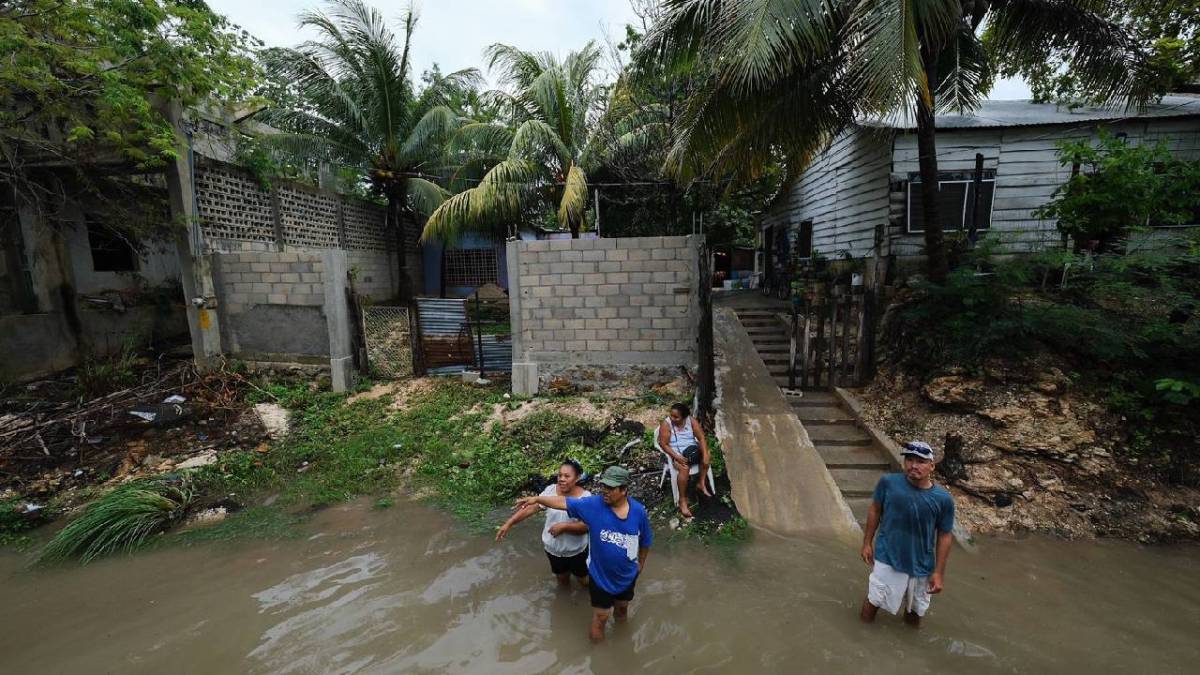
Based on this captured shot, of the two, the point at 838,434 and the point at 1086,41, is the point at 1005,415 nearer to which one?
the point at 838,434

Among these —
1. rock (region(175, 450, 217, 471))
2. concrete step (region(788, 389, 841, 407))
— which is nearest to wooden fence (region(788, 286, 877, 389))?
concrete step (region(788, 389, 841, 407))

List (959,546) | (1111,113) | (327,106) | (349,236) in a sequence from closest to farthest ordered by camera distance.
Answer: (959,546)
(1111,113)
(327,106)
(349,236)

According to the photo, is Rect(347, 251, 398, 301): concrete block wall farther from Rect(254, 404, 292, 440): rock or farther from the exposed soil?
the exposed soil

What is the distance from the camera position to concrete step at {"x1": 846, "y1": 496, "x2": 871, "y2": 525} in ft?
15.9

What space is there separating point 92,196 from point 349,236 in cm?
477

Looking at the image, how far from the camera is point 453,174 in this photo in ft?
46.2

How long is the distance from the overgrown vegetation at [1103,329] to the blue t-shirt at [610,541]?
540 centimetres

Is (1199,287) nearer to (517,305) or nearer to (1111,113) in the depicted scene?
(1111,113)

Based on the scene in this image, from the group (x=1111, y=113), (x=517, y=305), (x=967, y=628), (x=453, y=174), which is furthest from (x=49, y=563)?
(x=1111, y=113)

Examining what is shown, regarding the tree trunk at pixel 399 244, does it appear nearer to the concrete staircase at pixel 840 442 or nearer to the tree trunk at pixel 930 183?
the concrete staircase at pixel 840 442

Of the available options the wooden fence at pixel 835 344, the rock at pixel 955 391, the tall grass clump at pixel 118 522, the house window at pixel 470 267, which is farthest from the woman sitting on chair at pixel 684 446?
the house window at pixel 470 267

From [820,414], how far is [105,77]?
33.0ft

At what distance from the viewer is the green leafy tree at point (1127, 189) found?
246 inches

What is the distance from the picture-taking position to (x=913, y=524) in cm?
319
